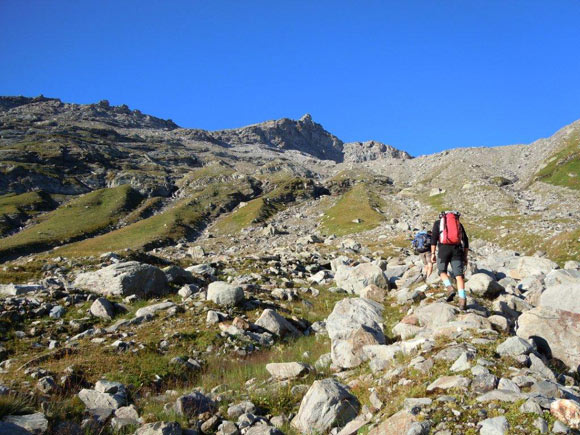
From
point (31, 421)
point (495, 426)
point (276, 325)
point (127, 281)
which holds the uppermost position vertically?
point (127, 281)

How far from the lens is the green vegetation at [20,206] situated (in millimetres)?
95969

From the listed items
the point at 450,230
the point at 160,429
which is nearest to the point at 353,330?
the point at 450,230

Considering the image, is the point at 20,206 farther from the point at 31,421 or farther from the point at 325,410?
the point at 325,410

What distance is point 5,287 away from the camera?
15.6 meters

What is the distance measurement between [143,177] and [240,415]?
155951 millimetres

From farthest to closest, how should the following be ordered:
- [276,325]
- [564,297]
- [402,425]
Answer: [276,325], [564,297], [402,425]

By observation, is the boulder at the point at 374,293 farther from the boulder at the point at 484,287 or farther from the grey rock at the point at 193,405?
the grey rock at the point at 193,405

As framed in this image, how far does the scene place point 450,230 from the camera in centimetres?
1220

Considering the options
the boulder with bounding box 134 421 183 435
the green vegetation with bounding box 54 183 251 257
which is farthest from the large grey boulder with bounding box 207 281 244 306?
the green vegetation with bounding box 54 183 251 257

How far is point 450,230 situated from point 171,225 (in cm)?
8573

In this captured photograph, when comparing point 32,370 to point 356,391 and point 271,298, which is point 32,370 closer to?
point 356,391

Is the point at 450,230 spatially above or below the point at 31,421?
above

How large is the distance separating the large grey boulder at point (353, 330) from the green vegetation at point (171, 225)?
4894cm

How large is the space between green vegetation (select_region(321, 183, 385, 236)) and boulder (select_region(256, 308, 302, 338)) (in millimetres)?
55654
